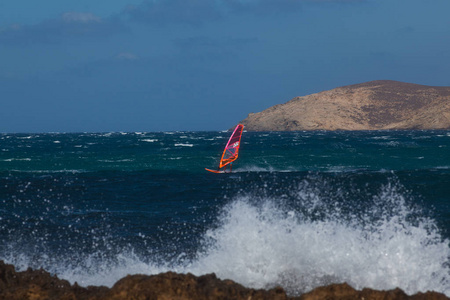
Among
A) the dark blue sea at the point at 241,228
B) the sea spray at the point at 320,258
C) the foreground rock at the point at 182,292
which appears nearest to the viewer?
the foreground rock at the point at 182,292

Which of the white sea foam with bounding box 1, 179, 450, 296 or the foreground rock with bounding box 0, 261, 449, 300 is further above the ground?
the foreground rock with bounding box 0, 261, 449, 300

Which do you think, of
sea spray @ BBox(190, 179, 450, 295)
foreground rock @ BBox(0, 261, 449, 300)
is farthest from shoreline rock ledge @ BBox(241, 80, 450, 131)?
foreground rock @ BBox(0, 261, 449, 300)

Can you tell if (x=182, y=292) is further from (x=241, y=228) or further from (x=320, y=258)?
(x=241, y=228)

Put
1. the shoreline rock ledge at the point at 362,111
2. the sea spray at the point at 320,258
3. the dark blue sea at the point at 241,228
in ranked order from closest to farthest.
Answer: the sea spray at the point at 320,258 < the dark blue sea at the point at 241,228 < the shoreline rock ledge at the point at 362,111

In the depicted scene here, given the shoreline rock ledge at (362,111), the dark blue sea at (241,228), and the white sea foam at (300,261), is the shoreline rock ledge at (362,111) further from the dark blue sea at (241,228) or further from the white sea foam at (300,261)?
the white sea foam at (300,261)

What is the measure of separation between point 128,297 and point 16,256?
6446 mm

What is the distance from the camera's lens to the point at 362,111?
160750 mm

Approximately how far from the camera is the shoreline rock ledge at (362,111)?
142 m

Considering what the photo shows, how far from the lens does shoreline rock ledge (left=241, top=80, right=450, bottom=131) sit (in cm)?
14188

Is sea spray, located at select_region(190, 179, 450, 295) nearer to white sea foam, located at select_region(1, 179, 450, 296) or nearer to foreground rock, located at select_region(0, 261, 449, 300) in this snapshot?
white sea foam, located at select_region(1, 179, 450, 296)

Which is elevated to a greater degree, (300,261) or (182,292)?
(182,292)

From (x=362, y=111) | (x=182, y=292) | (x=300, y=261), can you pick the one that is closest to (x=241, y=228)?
(x=300, y=261)

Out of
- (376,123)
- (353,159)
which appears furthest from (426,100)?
(353,159)

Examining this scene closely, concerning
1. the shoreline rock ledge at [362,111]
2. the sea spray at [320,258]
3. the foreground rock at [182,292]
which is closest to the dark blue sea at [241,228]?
the sea spray at [320,258]
